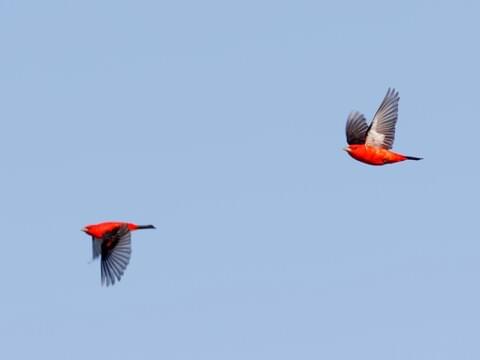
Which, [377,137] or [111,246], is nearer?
[111,246]

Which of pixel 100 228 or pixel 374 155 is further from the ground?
pixel 374 155

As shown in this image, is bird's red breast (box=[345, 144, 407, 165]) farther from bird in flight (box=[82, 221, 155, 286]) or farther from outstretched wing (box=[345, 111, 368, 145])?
bird in flight (box=[82, 221, 155, 286])

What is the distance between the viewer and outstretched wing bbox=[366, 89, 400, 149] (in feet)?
121

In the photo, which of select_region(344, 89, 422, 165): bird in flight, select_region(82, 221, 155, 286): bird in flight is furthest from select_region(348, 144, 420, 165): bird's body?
select_region(82, 221, 155, 286): bird in flight

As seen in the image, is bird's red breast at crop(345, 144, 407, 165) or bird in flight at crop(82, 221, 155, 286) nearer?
bird in flight at crop(82, 221, 155, 286)

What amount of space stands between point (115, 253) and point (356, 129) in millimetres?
9218

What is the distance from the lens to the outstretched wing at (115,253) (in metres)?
34.5

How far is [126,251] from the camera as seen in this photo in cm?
3466

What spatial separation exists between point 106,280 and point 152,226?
Answer: 7.72 feet

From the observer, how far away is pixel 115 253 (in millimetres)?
34781

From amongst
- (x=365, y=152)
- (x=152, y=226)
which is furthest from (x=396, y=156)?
(x=152, y=226)

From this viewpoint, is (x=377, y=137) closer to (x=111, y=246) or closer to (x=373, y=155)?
(x=373, y=155)

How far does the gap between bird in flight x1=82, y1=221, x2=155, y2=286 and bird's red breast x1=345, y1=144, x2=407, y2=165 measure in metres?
7.82

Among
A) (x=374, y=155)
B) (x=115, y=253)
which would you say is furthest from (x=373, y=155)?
(x=115, y=253)
